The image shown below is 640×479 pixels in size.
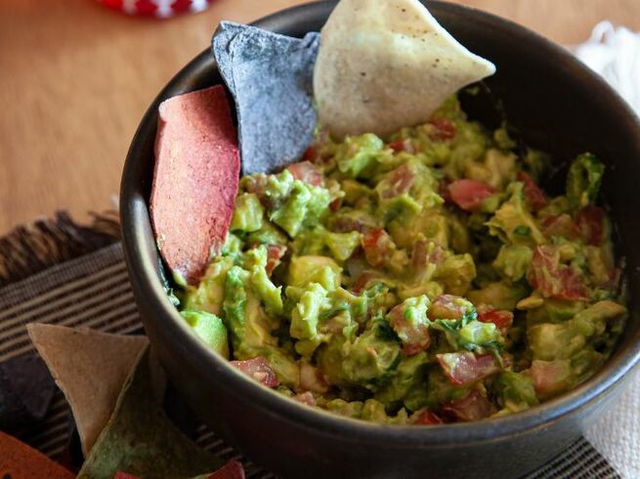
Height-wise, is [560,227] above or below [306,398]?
above

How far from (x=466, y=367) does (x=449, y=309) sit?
0.09 meters

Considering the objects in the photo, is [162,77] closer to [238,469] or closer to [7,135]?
[7,135]

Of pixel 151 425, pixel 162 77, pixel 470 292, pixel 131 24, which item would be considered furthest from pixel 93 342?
pixel 131 24

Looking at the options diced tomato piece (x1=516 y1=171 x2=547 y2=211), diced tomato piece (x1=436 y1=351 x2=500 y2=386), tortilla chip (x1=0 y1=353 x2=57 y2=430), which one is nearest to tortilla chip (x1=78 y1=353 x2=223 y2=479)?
tortilla chip (x1=0 y1=353 x2=57 y2=430)

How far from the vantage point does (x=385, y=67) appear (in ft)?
4.99

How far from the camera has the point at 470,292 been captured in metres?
1.41

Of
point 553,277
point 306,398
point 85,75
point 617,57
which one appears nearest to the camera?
point 306,398

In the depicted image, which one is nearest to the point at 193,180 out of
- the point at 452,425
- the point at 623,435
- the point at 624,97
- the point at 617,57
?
the point at 452,425

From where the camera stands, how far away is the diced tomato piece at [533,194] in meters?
1.51

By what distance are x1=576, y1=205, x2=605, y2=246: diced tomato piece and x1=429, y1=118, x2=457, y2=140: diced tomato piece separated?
25cm

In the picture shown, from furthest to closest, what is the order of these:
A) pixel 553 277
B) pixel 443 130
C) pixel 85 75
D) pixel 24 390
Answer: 1. pixel 85 75
2. pixel 443 130
3. pixel 24 390
4. pixel 553 277

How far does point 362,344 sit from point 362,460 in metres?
0.18

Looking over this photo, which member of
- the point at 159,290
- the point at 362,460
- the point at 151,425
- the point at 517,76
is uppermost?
the point at 517,76

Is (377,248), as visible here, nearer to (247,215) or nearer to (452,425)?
(247,215)
